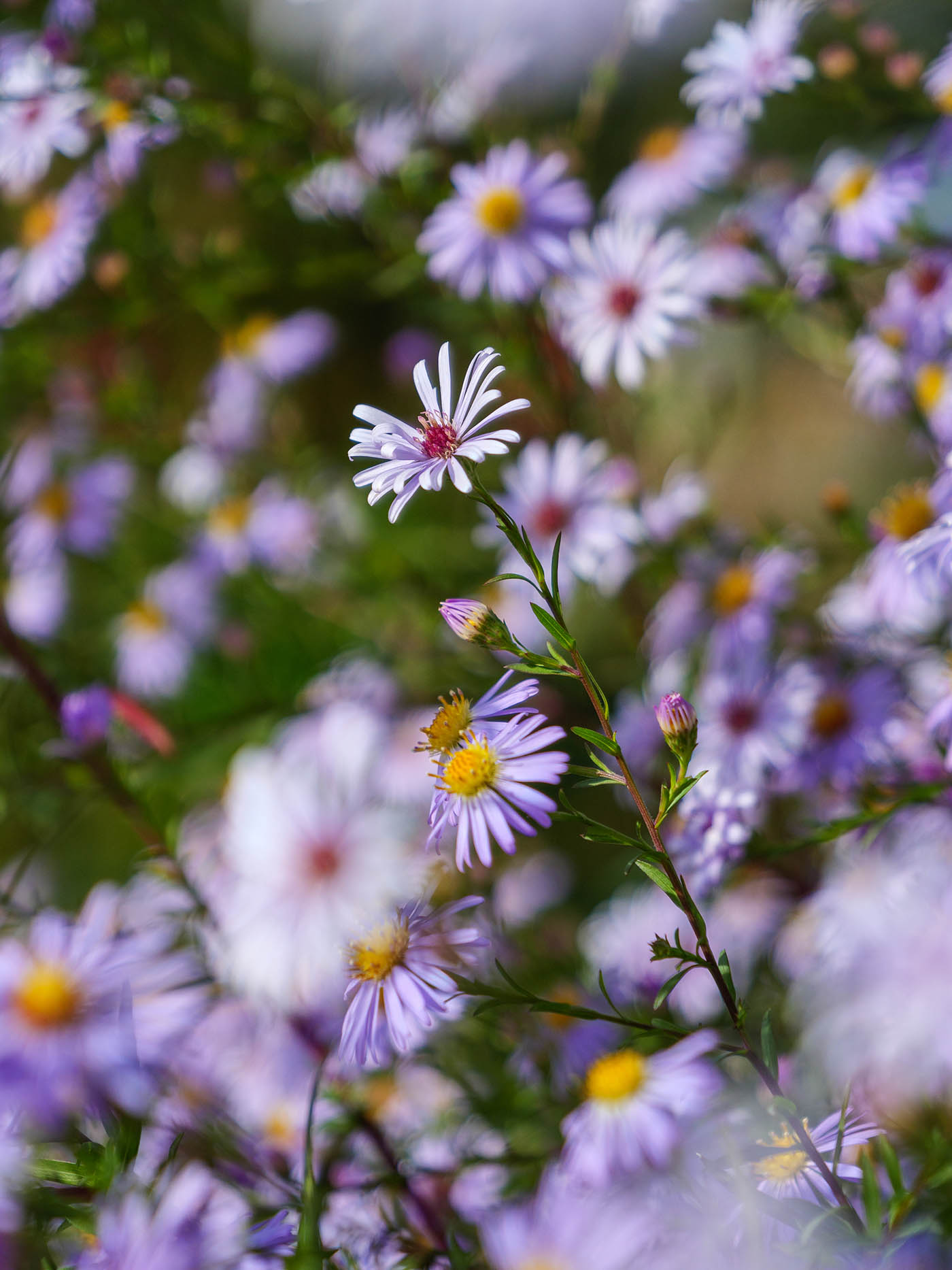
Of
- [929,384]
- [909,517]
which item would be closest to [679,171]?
[929,384]

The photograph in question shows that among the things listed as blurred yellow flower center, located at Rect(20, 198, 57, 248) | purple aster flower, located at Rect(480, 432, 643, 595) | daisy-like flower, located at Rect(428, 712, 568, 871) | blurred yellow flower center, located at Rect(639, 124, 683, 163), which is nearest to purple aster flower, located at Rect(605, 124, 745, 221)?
blurred yellow flower center, located at Rect(639, 124, 683, 163)

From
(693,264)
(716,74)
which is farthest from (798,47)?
(693,264)

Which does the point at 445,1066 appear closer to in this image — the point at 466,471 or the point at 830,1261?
the point at 830,1261

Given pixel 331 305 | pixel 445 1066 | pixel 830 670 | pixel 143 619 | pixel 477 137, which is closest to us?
pixel 445 1066

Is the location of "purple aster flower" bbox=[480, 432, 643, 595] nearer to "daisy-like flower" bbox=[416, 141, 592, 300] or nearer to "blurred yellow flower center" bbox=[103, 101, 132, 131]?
"daisy-like flower" bbox=[416, 141, 592, 300]

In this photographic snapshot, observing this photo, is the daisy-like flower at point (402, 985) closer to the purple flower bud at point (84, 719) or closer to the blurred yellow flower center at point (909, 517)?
the purple flower bud at point (84, 719)

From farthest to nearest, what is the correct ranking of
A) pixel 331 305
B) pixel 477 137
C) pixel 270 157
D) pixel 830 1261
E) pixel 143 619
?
pixel 331 305 < pixel 143 619 < pixel 270 157 < pixel 477 137 < pixel 830 1261
